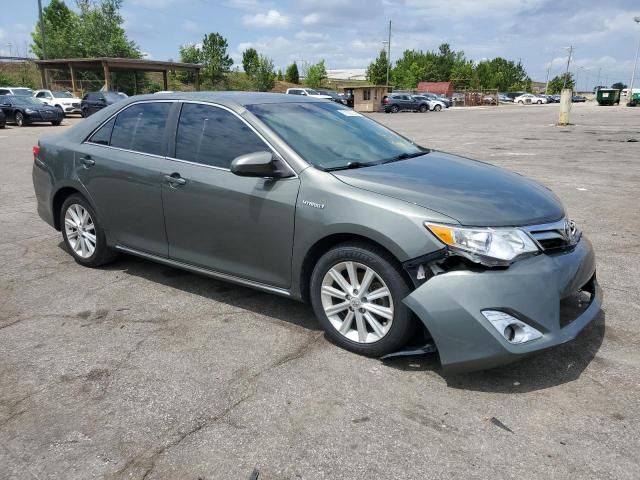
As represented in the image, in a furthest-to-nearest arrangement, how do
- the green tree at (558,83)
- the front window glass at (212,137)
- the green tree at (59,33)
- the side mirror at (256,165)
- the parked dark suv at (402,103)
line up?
the green tree at (558,83) < the green tree at (59,33) < the parked dark suv at (402,103) < the front window glass at (212,137) < the side mirror at (256,165)

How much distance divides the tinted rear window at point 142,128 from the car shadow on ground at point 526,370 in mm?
2582

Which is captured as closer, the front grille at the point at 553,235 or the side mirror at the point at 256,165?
the front grille at the point at 553,235

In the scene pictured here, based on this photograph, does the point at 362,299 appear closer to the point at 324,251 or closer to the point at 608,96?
the point at 324,251

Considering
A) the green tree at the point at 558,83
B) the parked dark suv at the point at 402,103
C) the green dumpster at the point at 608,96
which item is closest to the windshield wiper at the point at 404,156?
the parked dark suv at the point at 402,103

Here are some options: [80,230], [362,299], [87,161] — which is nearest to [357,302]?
[362,299]

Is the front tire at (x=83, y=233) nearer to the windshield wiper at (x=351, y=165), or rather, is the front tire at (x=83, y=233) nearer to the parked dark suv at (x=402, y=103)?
the windshield wiper at (x=351, y=165)

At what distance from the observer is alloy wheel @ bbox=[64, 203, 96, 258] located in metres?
5.07

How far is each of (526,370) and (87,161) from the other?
155 inches

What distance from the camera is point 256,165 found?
3578 millimetres

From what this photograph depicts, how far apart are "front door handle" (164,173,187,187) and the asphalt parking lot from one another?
37.6 inches

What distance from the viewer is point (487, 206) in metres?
3.22

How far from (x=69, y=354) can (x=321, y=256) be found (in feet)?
5.70

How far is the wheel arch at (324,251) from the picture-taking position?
3.23 meters

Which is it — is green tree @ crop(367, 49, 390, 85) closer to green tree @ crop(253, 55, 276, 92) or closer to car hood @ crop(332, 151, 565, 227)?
green tree @ crop(253, 55, 276, 92)
